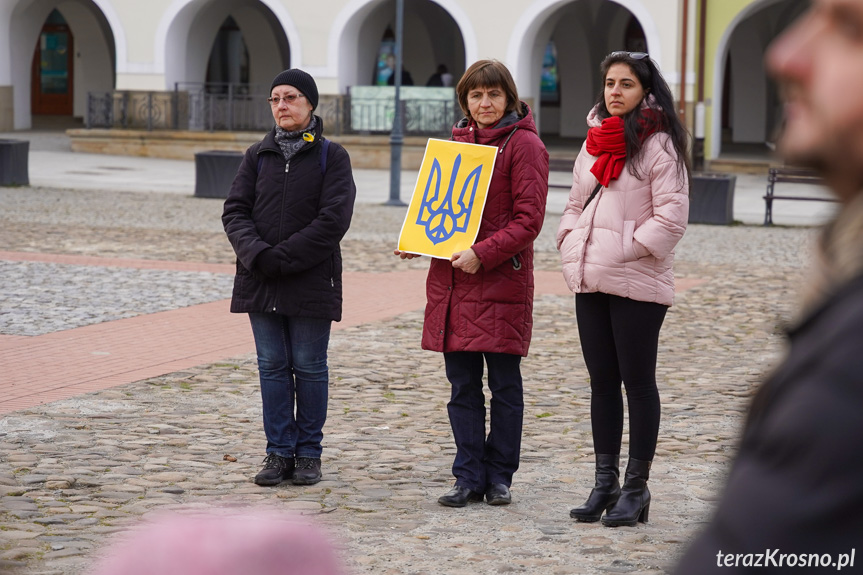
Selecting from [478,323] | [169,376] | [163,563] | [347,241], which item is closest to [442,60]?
[347,241]

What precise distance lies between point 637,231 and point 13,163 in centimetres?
1832

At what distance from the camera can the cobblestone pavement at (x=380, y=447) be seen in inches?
180

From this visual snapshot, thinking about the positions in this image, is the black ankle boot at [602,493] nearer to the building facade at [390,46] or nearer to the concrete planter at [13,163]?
the concrete planter at [13,163]

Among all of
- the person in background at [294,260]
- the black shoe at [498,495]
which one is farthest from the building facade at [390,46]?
the black shoe at [498,495]

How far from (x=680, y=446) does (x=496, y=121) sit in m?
2.04

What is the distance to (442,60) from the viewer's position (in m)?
36.8

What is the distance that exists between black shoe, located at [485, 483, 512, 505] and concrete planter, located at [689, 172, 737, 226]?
13.8m

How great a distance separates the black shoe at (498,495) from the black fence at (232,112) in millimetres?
22814

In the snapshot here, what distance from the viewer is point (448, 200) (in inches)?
210

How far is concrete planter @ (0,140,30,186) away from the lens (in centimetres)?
2098

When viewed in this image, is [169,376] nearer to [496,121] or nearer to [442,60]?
[496,121]

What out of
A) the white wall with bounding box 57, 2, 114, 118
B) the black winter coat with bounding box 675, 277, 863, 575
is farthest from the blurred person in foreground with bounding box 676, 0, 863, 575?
the white wall with bounding box 57, 2, 114, 118

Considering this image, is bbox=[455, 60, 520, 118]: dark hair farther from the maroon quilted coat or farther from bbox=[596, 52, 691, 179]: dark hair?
bbox=[596, 52, 691, 179]: dark hair

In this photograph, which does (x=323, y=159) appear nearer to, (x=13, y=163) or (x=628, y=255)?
(x=628, y=255)
